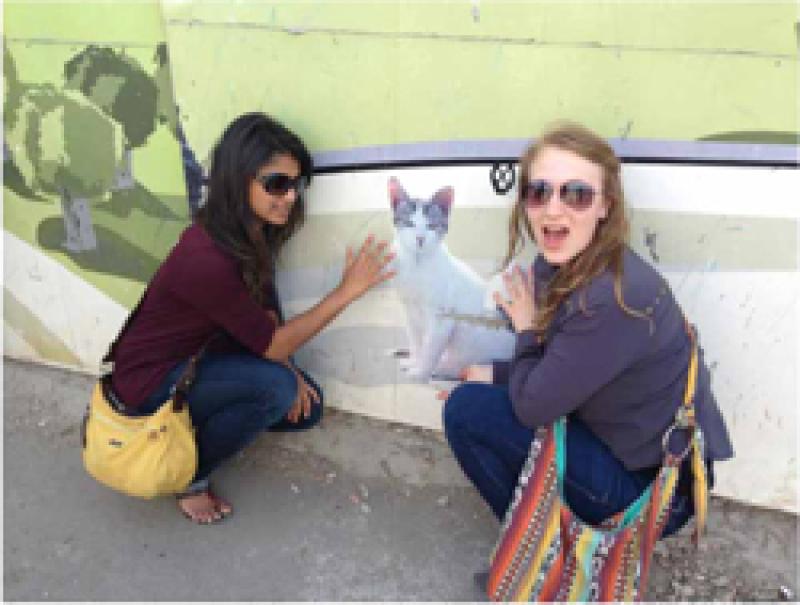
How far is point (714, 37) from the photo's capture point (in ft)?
5.59

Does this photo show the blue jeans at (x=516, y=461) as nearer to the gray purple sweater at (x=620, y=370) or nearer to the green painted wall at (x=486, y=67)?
the gray purple sweater at (x=620, y=370)

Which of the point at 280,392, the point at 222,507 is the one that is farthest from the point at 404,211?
the point at 222,507

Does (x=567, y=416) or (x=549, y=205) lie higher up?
(x=549, y=205)

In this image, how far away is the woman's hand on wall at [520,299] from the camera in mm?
Answer: 1944

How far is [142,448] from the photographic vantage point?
84.7 inches

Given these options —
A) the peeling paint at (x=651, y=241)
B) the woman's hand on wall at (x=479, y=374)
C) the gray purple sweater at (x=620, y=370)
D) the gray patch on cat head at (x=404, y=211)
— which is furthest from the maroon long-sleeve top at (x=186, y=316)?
the peeling paint at (x=651, y=241)

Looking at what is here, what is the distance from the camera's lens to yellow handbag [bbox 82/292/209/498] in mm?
2154

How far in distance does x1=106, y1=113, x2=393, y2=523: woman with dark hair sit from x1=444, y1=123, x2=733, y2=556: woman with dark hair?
673 mm

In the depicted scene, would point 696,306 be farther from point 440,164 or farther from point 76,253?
point 76,253

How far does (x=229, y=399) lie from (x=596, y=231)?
4.34ft

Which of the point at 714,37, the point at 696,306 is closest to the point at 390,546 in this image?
the point at 696,306

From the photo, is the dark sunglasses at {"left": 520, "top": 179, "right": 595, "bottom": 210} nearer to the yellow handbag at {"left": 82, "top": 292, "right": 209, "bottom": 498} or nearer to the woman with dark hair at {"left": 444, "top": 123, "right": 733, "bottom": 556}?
the woman with dark hair at {"left": 444, "top": 123, "right": 733, "bottom": 556}

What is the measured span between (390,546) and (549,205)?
51.2 inches

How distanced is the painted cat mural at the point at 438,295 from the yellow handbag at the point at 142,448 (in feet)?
2.72
